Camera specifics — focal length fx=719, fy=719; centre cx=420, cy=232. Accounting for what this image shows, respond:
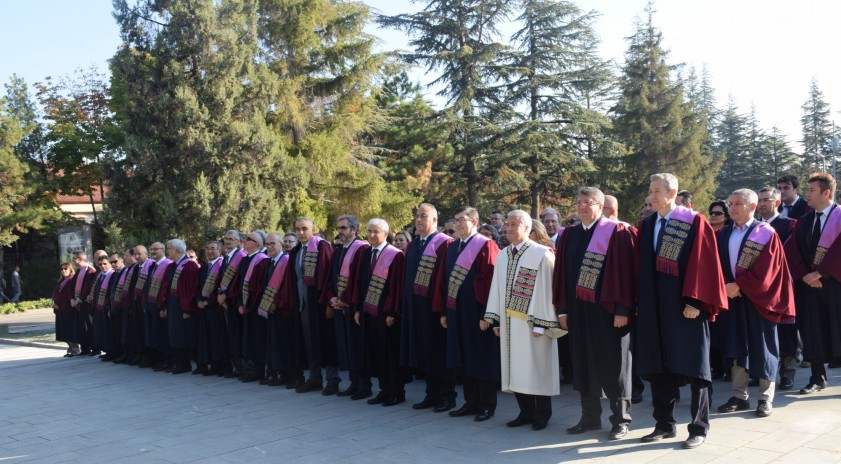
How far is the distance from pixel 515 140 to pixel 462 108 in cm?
255

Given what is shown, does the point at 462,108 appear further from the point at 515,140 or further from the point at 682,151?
the point at 682,151

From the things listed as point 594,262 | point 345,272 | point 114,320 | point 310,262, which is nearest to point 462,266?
point 594,262

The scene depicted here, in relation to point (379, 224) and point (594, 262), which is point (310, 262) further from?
point (594, 262)

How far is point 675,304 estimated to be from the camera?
18.5 ft

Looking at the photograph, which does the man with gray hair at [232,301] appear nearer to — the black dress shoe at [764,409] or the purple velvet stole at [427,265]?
the purple velvet stole at [427,265]

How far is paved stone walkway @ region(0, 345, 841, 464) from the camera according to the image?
5559 mm

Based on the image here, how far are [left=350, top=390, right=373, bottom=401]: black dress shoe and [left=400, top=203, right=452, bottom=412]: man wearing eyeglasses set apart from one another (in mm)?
935

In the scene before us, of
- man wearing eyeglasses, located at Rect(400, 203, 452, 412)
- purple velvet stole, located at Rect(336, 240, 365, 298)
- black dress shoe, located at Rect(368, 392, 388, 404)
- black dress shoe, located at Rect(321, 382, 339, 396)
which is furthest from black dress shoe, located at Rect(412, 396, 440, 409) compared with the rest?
purple velvet stole, located at Rect(336, 240, 365, 298)

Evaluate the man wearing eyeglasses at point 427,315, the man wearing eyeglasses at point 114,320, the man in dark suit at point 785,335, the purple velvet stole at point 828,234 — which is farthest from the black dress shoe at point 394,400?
the man wearing eyeglasses at point 114,320

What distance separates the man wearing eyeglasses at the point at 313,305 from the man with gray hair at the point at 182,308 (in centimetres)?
262

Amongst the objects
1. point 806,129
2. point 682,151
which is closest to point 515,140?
point 682,151

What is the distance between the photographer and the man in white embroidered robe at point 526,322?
643 cm

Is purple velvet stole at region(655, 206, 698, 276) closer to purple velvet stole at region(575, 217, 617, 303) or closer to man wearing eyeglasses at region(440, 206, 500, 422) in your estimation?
purple velvet stole at region(575, 217, 617, 303)

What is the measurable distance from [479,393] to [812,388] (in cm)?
332
